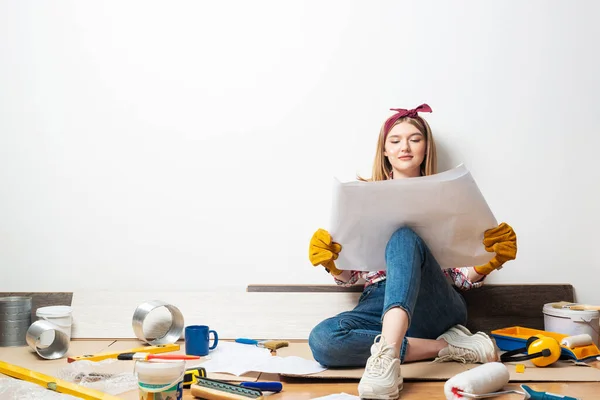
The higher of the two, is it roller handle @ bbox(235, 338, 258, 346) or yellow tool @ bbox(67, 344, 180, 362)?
yellow tool @ bbox(67, 344, 180, 362)

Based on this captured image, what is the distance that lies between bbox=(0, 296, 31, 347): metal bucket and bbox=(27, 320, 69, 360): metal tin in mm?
258

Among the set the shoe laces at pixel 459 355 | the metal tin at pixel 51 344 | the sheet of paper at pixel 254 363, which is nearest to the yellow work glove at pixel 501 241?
the shoe laces at pixel 459 355

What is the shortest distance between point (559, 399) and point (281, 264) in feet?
4.26

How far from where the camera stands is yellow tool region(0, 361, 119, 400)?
1316mm

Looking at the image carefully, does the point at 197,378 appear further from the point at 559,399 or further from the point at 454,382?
the point at 559,399

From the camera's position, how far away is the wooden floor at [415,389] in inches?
59.2

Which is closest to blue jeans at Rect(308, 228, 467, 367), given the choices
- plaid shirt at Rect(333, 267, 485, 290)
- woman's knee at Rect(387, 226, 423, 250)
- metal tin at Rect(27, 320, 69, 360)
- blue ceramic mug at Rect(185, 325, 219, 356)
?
woman's knee at Rect(387, 226, 423, 250)

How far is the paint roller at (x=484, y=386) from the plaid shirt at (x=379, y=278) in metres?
0.62

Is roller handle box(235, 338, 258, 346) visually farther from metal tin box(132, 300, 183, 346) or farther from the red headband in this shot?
the red headband

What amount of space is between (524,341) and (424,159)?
0.72 meters

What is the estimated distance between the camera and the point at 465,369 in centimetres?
177

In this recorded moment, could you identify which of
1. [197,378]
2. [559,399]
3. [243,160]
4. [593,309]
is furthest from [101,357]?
[593,309]

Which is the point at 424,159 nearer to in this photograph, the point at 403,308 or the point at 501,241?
the point at 501,241

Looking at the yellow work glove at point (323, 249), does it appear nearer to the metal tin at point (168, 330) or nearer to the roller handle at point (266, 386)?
the roller handle at point (266, 386)
